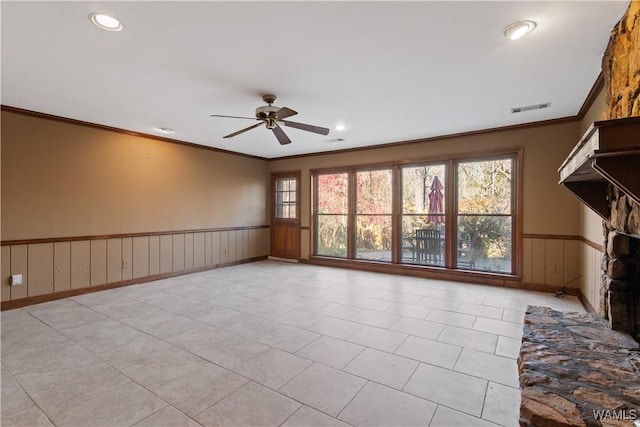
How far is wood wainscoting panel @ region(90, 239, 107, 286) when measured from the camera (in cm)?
489

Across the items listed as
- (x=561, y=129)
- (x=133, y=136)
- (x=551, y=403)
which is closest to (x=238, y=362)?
(x=551, y=403)

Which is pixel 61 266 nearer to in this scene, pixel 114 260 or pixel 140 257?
pixel 114 260

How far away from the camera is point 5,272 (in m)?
4.05

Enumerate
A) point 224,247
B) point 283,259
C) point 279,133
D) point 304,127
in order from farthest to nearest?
point 283,259
point 224,247
point 279,133
point 304,127

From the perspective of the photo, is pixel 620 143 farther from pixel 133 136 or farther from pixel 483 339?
pixel 133 136

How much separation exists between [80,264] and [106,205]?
978 millimetres

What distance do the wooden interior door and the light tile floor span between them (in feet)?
10.0

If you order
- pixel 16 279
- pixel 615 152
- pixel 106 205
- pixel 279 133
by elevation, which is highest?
pixel 279 133

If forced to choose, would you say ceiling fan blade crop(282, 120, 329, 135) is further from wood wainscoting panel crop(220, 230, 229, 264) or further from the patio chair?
wood wainscoting panel crop(220, 230, 229, 264)

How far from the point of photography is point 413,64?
9.37ft

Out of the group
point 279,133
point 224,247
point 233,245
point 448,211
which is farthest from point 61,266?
point 448,211

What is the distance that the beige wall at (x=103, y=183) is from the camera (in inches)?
164

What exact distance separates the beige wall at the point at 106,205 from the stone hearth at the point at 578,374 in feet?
18.6

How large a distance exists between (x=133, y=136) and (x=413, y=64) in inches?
188
